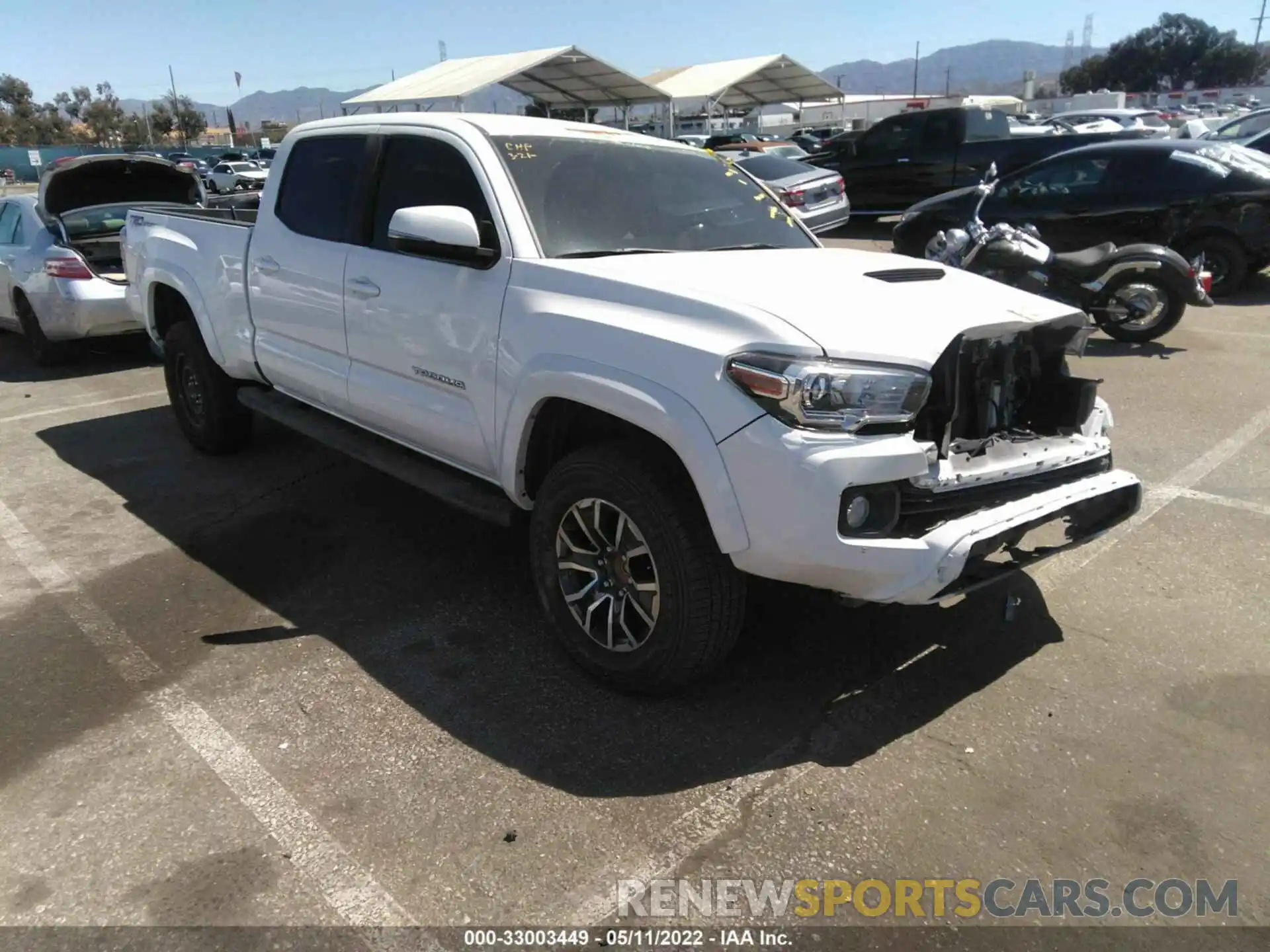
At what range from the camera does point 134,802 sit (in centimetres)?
296

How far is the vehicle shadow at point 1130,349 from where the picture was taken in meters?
8.38

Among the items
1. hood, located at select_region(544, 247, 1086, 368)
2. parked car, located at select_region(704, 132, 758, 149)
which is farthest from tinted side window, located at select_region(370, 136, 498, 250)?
parked car, located at select_region(704, 132, 758, 149)

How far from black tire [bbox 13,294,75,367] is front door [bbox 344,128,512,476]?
6219 millimetres

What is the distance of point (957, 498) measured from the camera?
9.98 ft

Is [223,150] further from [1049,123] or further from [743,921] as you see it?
[743,921]

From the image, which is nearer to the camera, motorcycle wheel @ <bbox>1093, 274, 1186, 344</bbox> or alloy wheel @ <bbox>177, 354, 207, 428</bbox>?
alloy wheel @ <bbox>177, 354, 207, 428</bbox>

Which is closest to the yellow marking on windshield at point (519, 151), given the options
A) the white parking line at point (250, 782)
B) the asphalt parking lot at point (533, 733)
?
the asphalt parking lot at point (533, 733)

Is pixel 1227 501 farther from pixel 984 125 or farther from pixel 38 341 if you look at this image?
pixel 984 125

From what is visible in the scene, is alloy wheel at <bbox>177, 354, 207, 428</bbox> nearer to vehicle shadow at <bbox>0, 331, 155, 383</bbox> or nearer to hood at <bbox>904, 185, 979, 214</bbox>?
vehicle shadow at <bbox>0, 331, 155, 383</bbox>

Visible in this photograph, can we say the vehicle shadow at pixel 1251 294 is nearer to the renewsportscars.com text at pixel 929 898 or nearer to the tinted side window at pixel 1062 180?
the tinted side window at pixel 1062 180

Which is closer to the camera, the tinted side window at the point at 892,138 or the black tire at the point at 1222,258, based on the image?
the black tire at the point at 1222,258

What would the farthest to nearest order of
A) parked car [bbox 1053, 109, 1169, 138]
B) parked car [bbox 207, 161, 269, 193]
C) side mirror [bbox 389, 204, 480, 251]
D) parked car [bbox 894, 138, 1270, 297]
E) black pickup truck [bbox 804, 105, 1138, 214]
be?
parked car [bbox 207, 161, 269, 193]
parked car [bbox 1053, 109, 1169, 138]
black pickup truck [bbox 804, 105, 1138, 214]
parked car [bbox 894, 138, 1270, 297]
side mirror [bbox 389, 204, 480, 251]

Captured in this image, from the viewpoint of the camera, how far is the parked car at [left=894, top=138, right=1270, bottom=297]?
10031 millimetres

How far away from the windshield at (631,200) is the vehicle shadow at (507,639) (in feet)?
5.16
